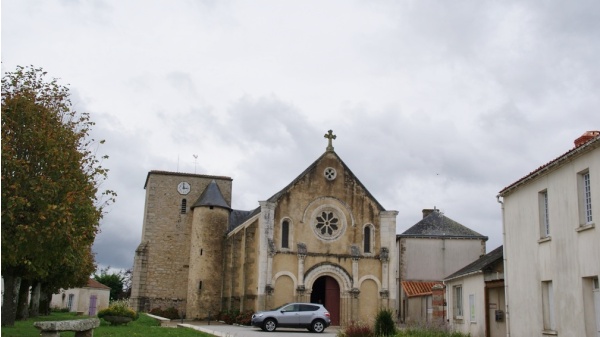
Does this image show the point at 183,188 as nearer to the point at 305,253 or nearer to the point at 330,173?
the point at 330,173

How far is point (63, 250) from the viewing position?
17828mm

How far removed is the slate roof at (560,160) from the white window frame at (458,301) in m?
6.45

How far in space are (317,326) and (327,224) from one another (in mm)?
9569

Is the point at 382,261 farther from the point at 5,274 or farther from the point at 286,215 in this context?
the point at 5,274

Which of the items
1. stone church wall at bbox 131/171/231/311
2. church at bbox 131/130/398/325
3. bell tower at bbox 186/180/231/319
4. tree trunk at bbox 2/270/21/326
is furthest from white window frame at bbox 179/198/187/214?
tree trunk at bbox 2/270/21/326

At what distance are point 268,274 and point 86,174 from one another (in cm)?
1774

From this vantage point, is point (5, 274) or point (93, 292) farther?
point (93, 292)

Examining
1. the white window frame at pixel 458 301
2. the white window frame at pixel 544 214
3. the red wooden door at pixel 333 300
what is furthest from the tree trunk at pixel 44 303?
the white window frame at pixel 544 214

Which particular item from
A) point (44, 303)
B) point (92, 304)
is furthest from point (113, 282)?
point (44, 303)

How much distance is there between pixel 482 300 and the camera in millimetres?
22328

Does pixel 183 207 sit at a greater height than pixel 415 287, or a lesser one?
greater

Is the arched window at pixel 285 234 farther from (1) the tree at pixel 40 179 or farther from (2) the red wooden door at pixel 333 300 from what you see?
(1) the tree at pixel 40 179

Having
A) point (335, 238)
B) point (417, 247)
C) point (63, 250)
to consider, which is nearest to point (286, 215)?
point (335, 238)

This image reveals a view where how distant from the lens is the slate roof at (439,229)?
43.9m
